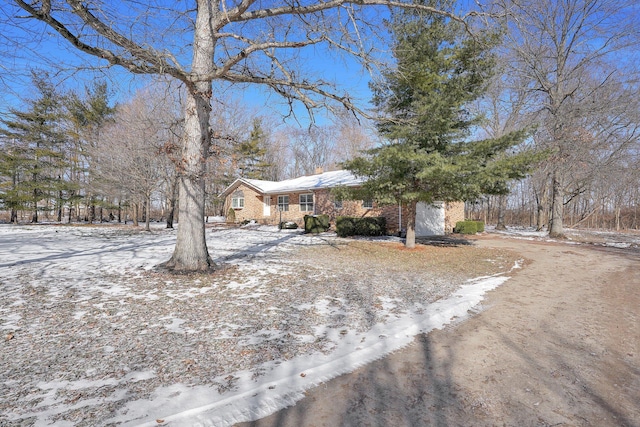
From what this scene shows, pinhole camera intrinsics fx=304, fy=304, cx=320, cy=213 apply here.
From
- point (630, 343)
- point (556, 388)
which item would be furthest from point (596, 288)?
point (556, 388)

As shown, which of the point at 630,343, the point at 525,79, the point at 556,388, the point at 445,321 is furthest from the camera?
the point at 525,79

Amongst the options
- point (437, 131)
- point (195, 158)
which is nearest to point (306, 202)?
point (437, 131)

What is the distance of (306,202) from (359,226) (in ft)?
20.0

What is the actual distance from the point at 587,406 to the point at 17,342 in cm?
499

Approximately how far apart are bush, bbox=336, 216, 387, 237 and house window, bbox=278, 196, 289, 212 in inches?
281

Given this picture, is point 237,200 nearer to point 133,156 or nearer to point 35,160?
point 133,156

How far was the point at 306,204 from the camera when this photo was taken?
2012cm

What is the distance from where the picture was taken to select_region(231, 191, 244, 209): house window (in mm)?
24891

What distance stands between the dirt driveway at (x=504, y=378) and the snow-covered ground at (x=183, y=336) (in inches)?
10.3

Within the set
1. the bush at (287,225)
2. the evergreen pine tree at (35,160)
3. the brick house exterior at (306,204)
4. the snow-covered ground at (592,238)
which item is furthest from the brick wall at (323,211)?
the evergreen pine tree at (35,160)

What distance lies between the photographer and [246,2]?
538 cm

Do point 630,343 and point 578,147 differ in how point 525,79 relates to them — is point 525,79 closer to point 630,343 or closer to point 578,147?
point 578,147

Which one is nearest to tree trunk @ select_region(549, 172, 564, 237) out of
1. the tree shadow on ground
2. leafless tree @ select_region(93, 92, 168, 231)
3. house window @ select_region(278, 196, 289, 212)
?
the tree shadow on ground

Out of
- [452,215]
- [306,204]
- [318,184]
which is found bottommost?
[452,215]
